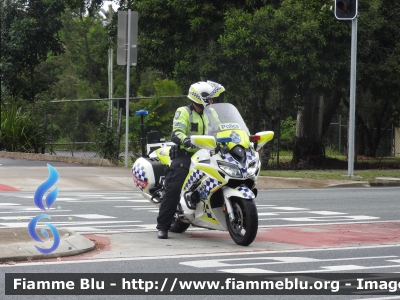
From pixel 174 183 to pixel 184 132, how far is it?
633 mm

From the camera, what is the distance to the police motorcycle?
34.4ft

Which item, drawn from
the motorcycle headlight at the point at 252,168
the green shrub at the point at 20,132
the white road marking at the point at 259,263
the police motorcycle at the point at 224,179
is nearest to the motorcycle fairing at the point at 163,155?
the police motorcycle at the point at 224,179

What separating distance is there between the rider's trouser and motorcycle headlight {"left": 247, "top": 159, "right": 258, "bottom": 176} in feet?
3.29

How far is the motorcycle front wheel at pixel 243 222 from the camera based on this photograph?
34.1ft

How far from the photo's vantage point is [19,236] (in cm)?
1066

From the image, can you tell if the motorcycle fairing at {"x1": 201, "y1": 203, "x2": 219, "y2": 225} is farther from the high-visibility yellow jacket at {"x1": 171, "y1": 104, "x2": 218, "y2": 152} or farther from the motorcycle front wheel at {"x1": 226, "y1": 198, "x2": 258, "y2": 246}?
the high-visibility yellow jacket at {"x1": 171, "y1": 104, "x2": 218, "y2": 152}

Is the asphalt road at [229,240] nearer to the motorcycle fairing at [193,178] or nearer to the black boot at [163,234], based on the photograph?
the black boot at [163,234]

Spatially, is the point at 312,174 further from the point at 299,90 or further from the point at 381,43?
the point at 381,43

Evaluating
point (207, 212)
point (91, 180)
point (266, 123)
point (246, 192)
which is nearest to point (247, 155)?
point (246, 192)

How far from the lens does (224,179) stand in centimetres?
1055

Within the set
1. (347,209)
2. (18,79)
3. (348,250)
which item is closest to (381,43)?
(347,209)

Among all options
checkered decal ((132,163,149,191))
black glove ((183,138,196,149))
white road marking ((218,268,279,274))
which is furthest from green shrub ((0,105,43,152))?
white road marking ((218,268,279,274))

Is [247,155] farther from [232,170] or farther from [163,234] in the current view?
[163,234]

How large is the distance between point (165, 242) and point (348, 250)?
2.19 metres
